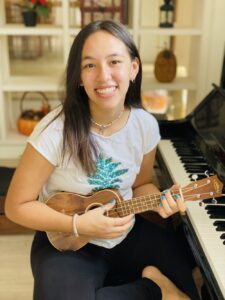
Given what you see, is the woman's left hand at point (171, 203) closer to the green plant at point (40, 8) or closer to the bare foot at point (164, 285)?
the bare foot at point (164, 285)

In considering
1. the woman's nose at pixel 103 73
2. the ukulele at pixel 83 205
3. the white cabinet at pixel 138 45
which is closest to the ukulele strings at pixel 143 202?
the ukulele at pixel 83 205

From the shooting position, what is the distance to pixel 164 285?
1.27m

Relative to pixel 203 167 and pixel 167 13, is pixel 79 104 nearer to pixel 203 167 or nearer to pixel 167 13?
pixel 203 167

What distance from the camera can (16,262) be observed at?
6.38ft

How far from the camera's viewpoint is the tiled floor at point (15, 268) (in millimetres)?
1748

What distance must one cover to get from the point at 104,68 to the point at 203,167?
647 mm

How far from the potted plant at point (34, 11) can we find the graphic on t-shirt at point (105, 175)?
1402mm

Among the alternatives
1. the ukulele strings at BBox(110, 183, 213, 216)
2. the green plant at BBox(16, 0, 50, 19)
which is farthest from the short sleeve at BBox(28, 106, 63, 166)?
the green plant at BBox(16, 0, 50, 19)

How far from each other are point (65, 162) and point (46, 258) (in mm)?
289

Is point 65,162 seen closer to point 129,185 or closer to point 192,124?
point 129,185

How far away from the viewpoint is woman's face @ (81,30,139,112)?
1177 millimetres

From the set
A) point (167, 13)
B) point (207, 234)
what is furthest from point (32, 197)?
point (167, 13)

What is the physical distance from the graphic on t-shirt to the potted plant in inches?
55.2

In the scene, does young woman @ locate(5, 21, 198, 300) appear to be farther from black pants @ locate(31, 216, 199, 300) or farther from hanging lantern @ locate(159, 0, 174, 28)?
hanging lantern @ locate(159, 0, 174, 28)
